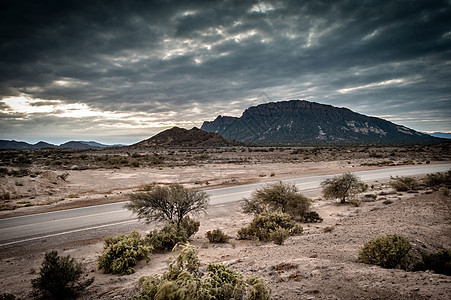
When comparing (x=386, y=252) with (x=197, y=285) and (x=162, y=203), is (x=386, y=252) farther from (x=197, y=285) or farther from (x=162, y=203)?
(x=162, y=203)

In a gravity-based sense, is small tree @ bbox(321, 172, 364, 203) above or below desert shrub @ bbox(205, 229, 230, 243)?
above

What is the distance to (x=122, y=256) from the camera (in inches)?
266

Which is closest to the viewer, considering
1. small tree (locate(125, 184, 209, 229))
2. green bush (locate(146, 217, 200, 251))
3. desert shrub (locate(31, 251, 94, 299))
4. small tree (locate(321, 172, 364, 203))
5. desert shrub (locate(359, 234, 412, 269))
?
desert shrub (locate(359, 234, 412, 269))

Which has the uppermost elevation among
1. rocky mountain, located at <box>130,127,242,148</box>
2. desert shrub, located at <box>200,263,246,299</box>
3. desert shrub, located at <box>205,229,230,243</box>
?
rocky mountain, located at <box>130,127,242,148</box>

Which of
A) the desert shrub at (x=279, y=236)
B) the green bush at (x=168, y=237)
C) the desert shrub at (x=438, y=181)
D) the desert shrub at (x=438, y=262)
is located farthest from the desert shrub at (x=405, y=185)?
the green bush at (x=168, y=237)

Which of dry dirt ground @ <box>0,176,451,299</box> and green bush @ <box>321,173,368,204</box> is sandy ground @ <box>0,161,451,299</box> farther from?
green bush @ <box>321,173,368,204</box>

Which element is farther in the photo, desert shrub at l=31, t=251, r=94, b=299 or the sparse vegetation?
the sparse vegetation

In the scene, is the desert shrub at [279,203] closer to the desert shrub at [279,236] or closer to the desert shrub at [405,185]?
the desert shrub at [279,236]

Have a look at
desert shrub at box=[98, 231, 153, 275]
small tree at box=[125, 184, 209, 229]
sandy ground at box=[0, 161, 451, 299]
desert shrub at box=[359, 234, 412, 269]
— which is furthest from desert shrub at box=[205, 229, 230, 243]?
desert shrub at box=[359, 234, 412, 269]

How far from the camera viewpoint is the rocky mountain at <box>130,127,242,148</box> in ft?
438

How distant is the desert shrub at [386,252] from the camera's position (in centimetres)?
500

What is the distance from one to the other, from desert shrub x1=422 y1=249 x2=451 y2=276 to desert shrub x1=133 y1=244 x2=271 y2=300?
4.17 metres

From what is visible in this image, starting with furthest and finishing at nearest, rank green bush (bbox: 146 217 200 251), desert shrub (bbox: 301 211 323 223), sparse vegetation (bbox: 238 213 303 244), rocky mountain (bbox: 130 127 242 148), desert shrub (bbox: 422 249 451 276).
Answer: rocky mountain (bbox: 130 127 242 148) → desert shrub (bbox: 301 211 323 223) → sparse vegetation (bbox: 238 213 303 244) → green bush (bbox: 146 217 200 251) → desert shrub (bbox: 422 249 451 276)

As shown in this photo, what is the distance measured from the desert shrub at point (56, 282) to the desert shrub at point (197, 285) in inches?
107
